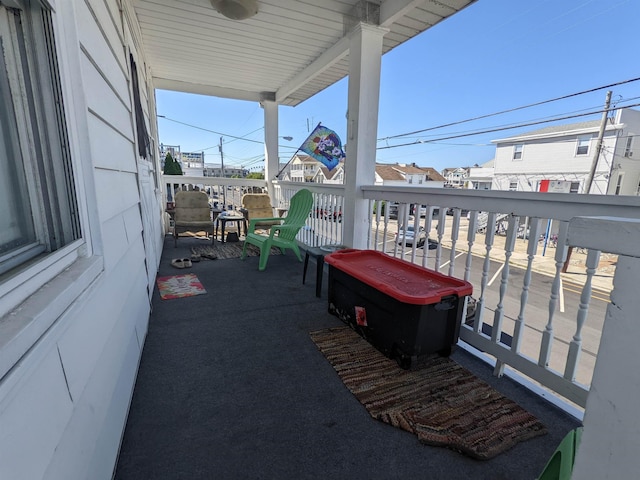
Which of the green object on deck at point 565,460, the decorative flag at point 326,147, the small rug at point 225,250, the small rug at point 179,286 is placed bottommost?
the small rug at point 179,286

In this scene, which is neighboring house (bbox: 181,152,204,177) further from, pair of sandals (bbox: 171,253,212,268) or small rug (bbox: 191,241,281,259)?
pair of sandals (bbox: 171,253,212,268)

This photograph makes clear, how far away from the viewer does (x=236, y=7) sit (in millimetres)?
2514

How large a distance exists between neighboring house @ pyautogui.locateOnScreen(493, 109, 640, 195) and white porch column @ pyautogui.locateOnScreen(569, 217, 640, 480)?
13664 millimetres

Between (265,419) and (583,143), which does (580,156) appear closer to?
(583,143)

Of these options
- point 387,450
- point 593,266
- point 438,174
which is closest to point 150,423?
point 387,450

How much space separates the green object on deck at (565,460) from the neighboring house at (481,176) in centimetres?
2020

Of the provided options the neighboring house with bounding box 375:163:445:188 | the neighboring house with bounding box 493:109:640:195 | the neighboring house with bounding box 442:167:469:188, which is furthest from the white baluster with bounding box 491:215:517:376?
the neighboring house with bounding box 442:167:469:188

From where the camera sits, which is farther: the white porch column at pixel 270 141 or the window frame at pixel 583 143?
the window frame at pixel 583 143

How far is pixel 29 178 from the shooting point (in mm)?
809

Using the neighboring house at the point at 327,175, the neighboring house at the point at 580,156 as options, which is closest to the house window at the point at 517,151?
the neighboring house at the point at 580,156

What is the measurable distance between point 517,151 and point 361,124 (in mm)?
15767

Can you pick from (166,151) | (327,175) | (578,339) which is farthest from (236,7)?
(166,151)

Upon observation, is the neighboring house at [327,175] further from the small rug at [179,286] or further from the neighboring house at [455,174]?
the neighboring house at [455,174]

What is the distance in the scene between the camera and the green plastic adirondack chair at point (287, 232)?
144 inches
